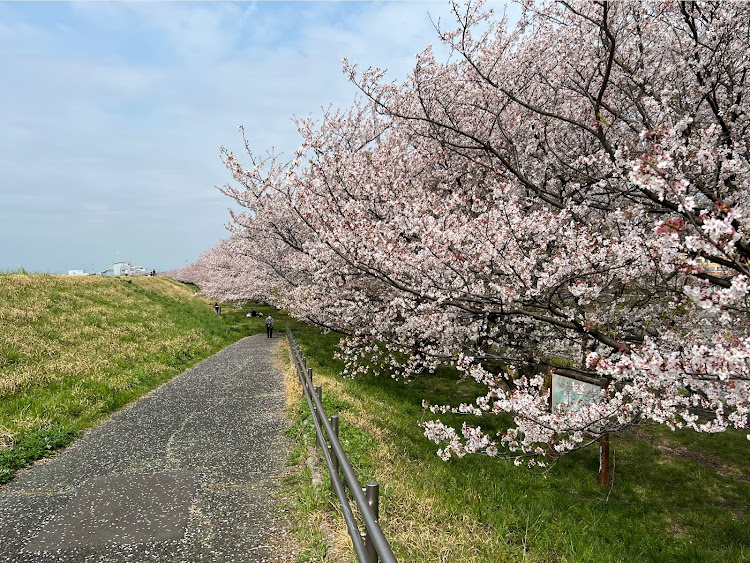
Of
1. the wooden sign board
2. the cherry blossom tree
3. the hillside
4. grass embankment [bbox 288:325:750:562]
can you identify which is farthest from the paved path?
the wooden sign board

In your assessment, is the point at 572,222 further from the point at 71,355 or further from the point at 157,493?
the point at 71,355

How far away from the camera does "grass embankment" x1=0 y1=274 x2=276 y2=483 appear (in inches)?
318

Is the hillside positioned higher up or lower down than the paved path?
higher up

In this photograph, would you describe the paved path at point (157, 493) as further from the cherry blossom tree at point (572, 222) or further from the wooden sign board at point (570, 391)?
the wooden sign board at point (570, 391)

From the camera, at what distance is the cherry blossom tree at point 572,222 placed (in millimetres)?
4422

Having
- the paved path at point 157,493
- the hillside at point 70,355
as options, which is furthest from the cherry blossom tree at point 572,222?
the hillside at point 70,355

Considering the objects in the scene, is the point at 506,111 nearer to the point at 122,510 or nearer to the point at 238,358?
the point at 122,510

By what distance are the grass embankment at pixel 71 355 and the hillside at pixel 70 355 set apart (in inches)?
0.7

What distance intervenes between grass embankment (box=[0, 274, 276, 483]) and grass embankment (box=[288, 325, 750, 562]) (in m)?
4.43

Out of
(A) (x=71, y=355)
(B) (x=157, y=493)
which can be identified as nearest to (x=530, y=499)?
(B) (x=157, y=493)

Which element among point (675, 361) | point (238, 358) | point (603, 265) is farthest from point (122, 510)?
point (238, 358)

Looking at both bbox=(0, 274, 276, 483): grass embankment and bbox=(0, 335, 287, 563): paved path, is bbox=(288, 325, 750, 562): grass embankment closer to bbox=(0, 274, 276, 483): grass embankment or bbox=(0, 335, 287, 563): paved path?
bbox=(0, 335, 287, 563): paved path

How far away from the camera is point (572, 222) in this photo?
6.34 meters

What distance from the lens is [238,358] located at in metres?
18.2
